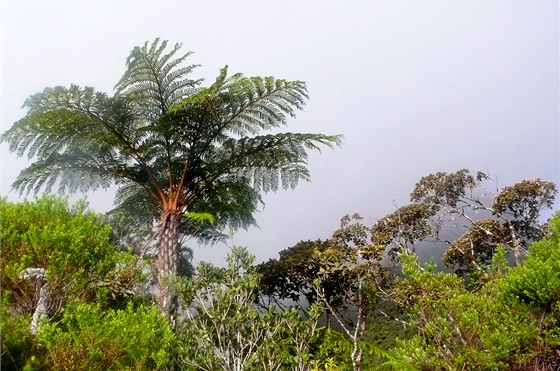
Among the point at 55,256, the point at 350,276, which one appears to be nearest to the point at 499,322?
the point at 350,276

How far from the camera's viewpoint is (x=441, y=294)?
239 inches

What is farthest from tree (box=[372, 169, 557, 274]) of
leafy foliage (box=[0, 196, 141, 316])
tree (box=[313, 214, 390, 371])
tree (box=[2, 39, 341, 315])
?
leafy foliage (box=[0, 196, 141, 316])

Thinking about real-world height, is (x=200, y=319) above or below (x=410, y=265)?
below

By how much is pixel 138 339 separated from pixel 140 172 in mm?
4290

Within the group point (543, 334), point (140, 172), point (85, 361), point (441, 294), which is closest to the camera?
point (85, 361)

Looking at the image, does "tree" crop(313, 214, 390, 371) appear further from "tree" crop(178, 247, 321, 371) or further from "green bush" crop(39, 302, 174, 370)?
"green bush" crop(39, 302, 174, 370)

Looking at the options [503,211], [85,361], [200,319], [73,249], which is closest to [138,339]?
[85,361]

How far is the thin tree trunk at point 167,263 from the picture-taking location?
616 cm

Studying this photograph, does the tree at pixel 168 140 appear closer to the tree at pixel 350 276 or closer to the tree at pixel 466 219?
Result: the tree at pixel 350 276

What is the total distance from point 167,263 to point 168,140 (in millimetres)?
2221

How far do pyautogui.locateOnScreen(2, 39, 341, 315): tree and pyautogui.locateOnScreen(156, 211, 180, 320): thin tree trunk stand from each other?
0.02 metres

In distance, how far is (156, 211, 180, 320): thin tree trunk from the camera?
616 cm

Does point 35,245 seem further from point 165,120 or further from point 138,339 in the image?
point 165,120

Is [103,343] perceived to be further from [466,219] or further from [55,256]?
[466,219]
